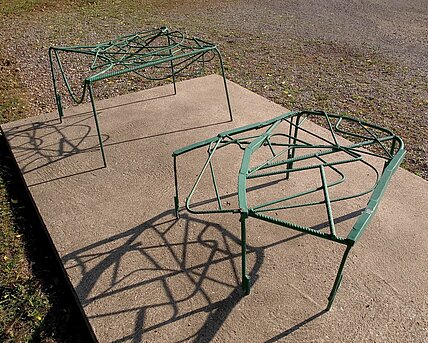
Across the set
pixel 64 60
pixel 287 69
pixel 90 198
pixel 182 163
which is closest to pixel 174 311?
pixel 90 198

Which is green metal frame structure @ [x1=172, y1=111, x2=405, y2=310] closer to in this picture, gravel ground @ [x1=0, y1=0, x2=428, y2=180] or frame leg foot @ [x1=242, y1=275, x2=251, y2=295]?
frame leg foot @ [x1=242, y1=275, x2=251, y2=295]

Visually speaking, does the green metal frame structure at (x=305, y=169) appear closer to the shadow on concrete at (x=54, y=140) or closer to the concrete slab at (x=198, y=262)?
the concrete slab at (x=198, y=262)

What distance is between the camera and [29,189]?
129 inches

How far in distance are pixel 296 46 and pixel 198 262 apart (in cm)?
545

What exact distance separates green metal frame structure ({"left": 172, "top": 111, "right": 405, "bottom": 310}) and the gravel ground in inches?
31.2

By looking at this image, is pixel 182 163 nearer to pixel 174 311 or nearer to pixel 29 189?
pixel 29 189

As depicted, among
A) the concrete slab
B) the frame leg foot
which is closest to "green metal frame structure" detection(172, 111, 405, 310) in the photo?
the frame leg foot

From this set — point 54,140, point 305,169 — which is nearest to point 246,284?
point 305,169

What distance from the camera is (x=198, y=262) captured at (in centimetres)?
254

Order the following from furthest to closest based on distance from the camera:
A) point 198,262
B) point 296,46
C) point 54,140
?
point 296,46
point 54,140
point 198,262

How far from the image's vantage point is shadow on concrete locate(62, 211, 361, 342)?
7.21 ft

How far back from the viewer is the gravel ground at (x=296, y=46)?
504 cm

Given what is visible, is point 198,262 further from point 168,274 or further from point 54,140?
point 54,140

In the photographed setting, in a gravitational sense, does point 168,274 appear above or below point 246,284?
below
